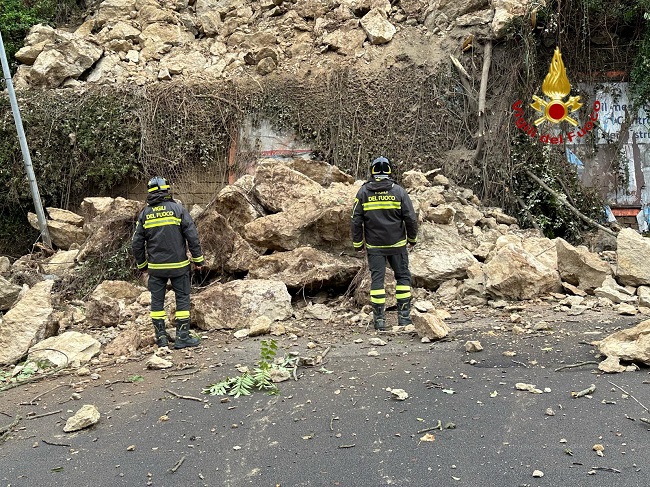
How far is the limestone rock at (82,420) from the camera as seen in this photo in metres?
3.83

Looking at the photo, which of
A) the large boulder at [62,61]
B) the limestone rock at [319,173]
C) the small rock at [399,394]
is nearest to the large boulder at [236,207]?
the limestone rock at [319,173]

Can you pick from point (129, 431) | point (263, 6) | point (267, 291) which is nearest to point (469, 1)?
point (263, 6)

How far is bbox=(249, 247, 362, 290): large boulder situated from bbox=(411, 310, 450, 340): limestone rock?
1.74 m

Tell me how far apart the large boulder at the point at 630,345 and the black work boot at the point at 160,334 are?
166 inches

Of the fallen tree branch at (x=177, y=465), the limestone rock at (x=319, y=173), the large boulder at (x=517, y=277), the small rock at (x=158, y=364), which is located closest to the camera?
the fallen tree branch at (x=177, y=465)

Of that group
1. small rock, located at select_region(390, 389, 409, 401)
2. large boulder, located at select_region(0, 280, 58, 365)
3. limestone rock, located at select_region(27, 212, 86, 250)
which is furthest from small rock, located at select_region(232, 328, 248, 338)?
limestone rock, located at select_region(27, 212, 86, 250)

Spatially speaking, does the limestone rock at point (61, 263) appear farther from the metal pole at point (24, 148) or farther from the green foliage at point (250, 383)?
the green foliage at point (250, 383)

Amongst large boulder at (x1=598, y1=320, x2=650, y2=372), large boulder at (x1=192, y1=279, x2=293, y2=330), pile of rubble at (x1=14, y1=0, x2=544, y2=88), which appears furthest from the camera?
pile of rubble at (x1=14, y1=0, x2=544, y2=88)

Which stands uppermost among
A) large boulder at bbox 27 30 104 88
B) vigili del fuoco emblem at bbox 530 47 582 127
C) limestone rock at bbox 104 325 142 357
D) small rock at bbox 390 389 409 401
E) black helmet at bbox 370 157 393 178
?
large boulder at bbox 27 30 104 88

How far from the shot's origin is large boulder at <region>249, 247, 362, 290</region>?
272 inches

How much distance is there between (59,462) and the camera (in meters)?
3.41

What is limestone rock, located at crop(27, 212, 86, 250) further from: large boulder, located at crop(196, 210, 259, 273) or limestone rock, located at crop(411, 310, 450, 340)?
limestone rock, located at crop(411, 310, 450, 340)

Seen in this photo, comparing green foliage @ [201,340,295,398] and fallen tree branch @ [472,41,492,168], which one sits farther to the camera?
fallen tree branch @ [472,41,492,168]

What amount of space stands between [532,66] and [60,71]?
10059 mm
